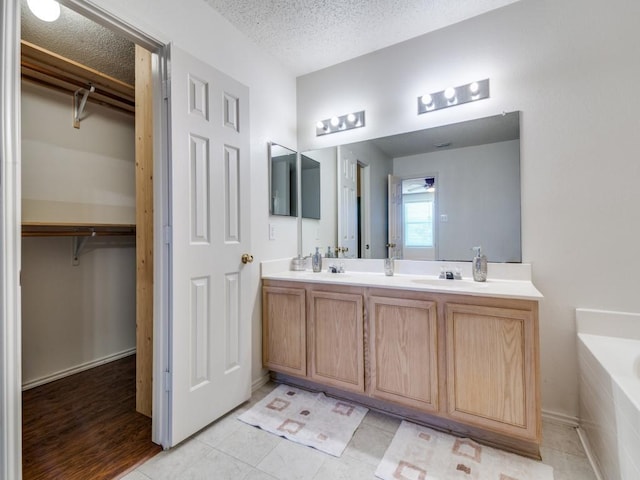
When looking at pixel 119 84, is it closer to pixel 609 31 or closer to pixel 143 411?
pixel 143 411

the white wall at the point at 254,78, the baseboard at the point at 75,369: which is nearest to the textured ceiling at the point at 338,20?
the white wall at the point at 254,78

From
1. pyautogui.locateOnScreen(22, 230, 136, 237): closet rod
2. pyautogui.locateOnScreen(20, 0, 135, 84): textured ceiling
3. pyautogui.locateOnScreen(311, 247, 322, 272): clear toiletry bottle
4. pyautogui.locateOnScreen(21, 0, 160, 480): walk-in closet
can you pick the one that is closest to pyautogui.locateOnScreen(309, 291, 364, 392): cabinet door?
pyautogui.locateOnScreen(311, 247, 322, 272): clear toiletry bottle

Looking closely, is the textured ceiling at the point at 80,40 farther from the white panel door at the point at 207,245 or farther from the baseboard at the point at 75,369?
the baseboard at the point at 75,369

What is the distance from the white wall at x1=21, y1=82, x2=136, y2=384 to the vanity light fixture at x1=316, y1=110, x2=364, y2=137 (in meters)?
1.82

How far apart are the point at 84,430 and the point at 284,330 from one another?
1283mm

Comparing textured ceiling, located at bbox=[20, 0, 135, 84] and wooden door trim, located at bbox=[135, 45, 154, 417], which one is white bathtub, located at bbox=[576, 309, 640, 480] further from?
textured ceiling, located at bbox=[20, 0, 135, 84]

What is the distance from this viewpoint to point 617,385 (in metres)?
1.18

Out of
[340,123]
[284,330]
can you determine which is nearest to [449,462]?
[284,330]

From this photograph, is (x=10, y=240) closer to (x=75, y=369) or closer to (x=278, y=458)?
(x=278, y=458)

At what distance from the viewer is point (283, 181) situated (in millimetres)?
2525

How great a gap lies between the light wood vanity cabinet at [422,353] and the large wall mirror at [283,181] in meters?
0.66

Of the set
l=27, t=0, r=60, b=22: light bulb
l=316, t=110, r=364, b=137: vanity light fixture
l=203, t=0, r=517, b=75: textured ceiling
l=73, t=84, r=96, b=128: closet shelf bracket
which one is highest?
l=203, t=0, r=517, b=75: textured ceiling

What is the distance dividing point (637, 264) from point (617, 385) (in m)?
0.81

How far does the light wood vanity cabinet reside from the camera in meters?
1.45
